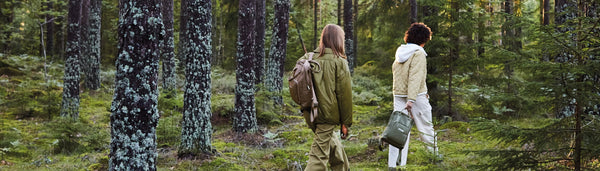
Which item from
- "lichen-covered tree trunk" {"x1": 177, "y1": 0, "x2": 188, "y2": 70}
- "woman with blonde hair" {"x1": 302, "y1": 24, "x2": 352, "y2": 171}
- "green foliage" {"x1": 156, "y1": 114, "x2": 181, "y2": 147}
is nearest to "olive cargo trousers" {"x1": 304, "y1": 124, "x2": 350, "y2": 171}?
"woman with blonde hair" {"x1": 302, "y1": 24, "x2": 352, "y2": 171}

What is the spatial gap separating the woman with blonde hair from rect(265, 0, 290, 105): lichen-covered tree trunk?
28.4ft

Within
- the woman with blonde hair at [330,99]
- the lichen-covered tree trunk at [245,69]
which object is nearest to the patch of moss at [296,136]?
the lichen-covered tree trunk at [245,69]

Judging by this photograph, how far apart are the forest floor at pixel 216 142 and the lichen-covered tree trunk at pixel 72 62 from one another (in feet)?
1.94

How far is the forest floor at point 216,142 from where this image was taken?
7.05 m

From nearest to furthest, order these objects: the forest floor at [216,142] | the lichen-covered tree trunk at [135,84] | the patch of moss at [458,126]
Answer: the lichen-covered tree trunk at [135,84]
the forest floor at [216,142]
the patch of moss at [458,126]

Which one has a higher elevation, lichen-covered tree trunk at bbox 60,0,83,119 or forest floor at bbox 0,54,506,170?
lichen-covered tree trunk at bbox 60,0,83,119

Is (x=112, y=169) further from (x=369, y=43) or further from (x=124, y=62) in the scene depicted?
(x=369, y=43)

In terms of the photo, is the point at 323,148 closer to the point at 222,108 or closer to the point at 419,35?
the point at 419,35

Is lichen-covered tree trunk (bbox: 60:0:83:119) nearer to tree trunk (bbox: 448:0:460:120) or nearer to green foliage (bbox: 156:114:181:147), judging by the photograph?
green foliage (bbox: 156:114:181:147)

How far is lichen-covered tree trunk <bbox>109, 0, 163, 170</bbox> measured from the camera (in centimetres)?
441

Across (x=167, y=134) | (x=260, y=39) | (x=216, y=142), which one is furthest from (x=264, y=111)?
(x=167, y=134)

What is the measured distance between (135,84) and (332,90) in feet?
7.68

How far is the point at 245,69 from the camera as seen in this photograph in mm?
9781

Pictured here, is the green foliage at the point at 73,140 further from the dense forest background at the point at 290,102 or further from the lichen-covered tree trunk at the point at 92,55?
the lichen-covered tree trunk at the point at 92,55
